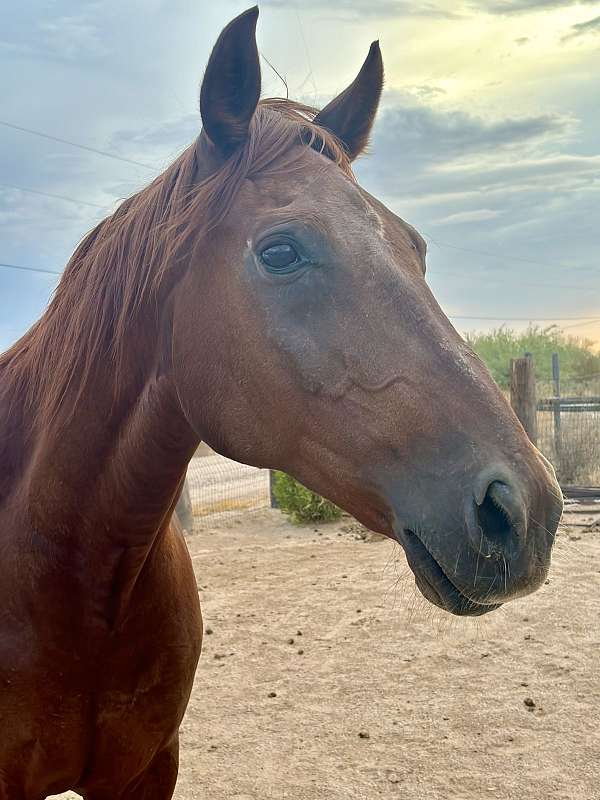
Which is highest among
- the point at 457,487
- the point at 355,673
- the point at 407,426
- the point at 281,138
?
the point at 281,138

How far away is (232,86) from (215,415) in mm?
800

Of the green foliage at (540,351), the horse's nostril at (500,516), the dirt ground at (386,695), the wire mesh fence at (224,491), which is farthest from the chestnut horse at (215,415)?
the green foliage at (540,351)

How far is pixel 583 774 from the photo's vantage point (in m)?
3.80

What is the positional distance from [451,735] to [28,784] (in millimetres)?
2753

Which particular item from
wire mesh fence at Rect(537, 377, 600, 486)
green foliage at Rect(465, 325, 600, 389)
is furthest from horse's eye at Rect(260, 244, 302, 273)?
green foliage at Rect(465, 325, 600, 389)

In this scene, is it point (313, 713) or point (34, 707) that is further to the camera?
point (313, 713)

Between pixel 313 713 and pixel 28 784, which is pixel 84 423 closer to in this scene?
pixel 28 784

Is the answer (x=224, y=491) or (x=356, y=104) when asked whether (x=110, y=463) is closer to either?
(x=356, y=104)

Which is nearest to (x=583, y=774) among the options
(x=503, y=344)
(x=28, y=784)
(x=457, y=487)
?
(x=28, y=784)

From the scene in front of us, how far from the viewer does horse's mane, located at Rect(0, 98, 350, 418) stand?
1863 mm

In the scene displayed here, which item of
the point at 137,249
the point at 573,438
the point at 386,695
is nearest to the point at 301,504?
the point at 573,438

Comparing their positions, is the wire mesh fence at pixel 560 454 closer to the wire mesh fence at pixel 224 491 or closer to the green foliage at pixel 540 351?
the wire mesh fence at pixel 224 491

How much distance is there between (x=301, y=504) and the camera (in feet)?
33.1

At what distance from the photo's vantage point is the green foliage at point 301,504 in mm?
10055
